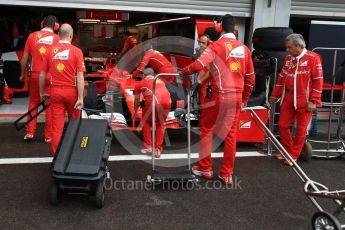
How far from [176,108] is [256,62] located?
4.87ft

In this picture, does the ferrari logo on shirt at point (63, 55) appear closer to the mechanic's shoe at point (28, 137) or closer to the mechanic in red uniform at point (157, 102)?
the mechanic in red uniform at point (157, 102)

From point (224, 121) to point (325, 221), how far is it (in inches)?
69.7

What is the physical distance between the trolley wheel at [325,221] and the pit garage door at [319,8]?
7.61 m

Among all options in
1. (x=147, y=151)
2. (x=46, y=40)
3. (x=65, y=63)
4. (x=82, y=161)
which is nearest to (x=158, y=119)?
(x=147, y=151)

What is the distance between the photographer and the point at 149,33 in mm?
13617

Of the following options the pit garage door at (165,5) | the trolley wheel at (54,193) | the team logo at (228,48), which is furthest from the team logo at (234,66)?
the pit garage door at (165,5)

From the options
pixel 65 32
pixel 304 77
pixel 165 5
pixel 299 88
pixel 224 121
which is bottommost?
pixel 224 121

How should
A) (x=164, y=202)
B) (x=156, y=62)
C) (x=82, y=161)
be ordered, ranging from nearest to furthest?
(x=82, y=161) < (x=164, y=202) < (x=156, y=62)

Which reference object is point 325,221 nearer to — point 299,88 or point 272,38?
point 299,88

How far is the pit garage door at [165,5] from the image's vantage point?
8180 mm

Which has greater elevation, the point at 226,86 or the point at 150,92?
the point at 226,86

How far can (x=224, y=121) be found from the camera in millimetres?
4555

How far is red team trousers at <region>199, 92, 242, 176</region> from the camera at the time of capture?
4.48 meters

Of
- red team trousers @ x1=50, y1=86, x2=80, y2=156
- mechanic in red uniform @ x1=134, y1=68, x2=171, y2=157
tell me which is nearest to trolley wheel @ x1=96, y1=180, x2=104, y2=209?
red team trousers @ x1=50, y1=86, x2=80, y2=156
